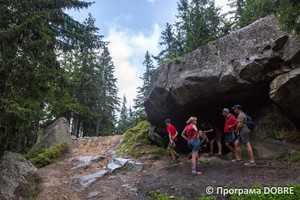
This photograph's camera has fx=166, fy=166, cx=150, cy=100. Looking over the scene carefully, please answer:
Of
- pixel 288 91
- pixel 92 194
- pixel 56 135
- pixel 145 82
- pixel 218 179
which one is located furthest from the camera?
pixel 145 82

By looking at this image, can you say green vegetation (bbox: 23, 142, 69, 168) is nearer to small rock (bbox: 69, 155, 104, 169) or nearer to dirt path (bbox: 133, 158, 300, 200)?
small rock (bbox: 69, 155, 104, 169)

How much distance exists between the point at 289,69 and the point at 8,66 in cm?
1087

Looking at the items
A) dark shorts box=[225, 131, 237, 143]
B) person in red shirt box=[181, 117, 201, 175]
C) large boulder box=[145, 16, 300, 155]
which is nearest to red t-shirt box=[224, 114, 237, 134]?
dark shorts box=[225, 131, 237, 143]

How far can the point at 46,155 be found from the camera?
32.3 ft

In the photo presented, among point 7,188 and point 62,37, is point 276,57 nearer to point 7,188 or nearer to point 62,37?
point 7,188

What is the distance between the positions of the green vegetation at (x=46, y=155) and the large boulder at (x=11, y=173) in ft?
5.20

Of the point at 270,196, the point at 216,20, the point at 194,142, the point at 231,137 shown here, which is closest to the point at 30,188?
the point at 194,142

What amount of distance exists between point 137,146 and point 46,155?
217 inches

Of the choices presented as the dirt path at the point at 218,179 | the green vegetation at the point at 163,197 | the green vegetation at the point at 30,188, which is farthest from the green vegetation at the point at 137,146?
the green vegetation at the point at 30,188

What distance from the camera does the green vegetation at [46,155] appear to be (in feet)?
30.7

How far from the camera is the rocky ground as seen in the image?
17.3 feet

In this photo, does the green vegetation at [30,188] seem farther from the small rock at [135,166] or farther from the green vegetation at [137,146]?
the green vegetation at [137,146]

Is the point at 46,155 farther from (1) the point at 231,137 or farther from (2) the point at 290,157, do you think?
(2) the point at 290,157

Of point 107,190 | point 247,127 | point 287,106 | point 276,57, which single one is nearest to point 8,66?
point 107,190
